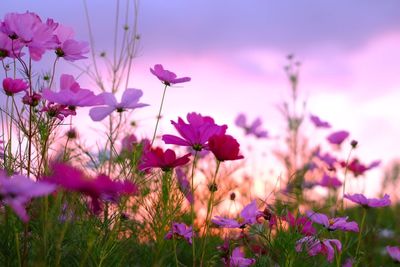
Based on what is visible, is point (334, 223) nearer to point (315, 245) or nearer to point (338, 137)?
point (315, 245)

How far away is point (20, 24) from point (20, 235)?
0.67m

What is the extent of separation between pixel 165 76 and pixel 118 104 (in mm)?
258

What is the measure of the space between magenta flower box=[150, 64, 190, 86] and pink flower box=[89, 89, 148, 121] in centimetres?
20

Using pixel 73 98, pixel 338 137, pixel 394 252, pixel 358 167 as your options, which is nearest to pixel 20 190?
pixel 73 98

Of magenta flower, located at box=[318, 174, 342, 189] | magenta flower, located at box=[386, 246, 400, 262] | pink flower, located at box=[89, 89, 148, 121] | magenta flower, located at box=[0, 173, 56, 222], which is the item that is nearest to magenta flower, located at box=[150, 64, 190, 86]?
pink flower, located at box=[89, 89, 148, 121]

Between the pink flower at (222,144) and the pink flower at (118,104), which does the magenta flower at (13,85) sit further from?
the pink flower at (222,144)

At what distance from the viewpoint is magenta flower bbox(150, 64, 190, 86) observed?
66.2 inches

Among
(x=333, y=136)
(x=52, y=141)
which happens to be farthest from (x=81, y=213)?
(x=333, y=136)

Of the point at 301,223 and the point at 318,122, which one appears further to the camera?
the point at 318,122

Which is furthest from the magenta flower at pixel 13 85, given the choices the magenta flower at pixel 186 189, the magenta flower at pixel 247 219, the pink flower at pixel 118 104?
the magenta flower at pixel 247 219

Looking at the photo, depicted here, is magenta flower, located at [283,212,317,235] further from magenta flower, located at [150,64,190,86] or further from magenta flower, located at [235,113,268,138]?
magenta flower, located at [235,113,268,138]

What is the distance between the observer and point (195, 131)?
1430 mm

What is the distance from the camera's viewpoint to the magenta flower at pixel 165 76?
168cm

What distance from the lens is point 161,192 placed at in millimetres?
1838
